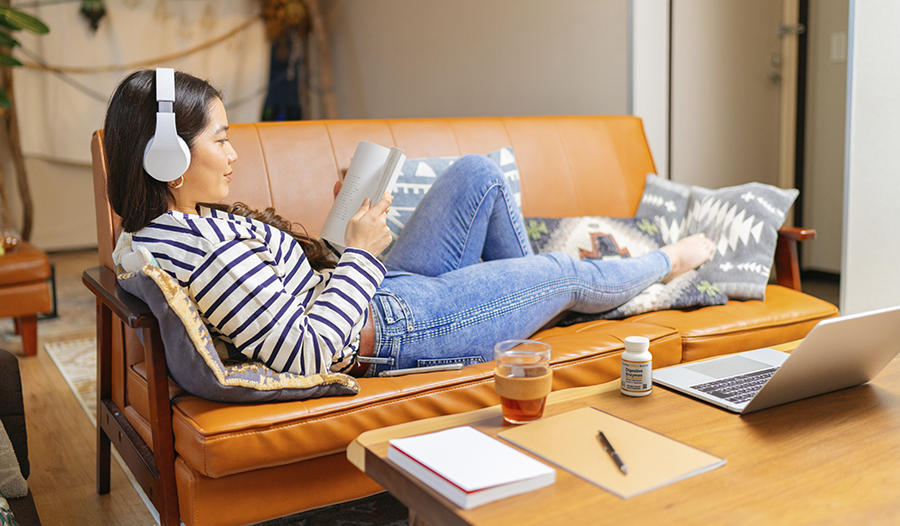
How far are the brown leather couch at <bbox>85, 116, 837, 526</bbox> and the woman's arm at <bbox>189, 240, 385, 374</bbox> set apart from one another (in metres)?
0.10

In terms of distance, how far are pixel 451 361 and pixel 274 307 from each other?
439 mm

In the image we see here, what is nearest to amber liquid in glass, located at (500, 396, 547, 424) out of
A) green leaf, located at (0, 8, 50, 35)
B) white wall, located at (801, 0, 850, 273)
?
white wall, located at (801, 0, 850, 273)

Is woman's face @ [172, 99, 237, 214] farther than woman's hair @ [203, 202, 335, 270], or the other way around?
woman's hair @ [203, 202, 335, 270]

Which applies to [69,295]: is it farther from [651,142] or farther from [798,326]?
[798,326]

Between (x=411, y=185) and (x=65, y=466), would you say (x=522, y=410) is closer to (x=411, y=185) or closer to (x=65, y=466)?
(x=411, y=185)

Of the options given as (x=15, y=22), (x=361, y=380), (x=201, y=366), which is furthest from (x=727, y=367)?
(x=15, y=22)

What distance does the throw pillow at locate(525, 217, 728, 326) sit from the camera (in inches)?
74.2

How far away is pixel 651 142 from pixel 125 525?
238 centimetres

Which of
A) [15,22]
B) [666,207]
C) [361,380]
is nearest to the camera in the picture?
[361,380]

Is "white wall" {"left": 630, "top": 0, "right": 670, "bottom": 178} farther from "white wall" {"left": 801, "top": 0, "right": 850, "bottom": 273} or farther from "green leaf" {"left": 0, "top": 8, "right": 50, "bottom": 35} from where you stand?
"green leaf" {"left": 0, "top": 8, "right": 50, "bottom": 35}

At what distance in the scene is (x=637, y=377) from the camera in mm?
1116

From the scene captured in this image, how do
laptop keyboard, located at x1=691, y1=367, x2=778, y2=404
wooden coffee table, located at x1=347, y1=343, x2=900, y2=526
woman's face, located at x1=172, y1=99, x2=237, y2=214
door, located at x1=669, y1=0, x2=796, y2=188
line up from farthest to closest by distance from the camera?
door, located at x1=669, y1=0, x2=796, y2=188
woman's face, located at x1=172, y1=99, x2=237, y2=214
laptop keyboard, located at x1=691, y1=367, x2=778, y2=404
wooden coffee table, located at x1=347, y1=343, x2=900, y2=526

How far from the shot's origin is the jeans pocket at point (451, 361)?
149cm

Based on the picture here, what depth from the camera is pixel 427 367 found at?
1483 millimetres
